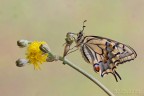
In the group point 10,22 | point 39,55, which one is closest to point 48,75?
point 10,22

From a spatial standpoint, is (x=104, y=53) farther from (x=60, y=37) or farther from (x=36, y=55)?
(x=60, y=37)

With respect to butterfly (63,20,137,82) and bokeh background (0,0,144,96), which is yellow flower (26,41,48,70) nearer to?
butterfly (63,20,137,82)

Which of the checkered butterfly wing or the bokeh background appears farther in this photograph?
the bokeh background

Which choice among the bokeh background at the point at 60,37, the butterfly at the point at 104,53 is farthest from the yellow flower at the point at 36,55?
the bokeh background at the point at 60,37

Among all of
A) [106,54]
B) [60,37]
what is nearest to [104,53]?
[106,54]

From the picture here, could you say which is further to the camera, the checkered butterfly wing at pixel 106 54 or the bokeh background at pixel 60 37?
the bokeh background at pixel 60 37

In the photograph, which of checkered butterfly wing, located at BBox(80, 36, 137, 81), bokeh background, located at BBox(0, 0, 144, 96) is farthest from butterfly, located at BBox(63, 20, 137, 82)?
bokeh background, located at BBox(0, 0, 144, 96)

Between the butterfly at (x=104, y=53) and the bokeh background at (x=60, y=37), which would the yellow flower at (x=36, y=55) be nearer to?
the butterfly at (x=104, y=53)
